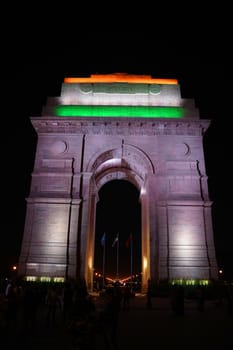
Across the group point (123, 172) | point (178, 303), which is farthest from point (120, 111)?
point (178, 303)

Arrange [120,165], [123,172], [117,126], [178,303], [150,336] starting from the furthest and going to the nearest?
[123,172] → [120,165] → [117,126] → [178,303] → [150,336]

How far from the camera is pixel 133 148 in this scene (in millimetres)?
29391

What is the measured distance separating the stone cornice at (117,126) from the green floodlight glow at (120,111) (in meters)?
1.33

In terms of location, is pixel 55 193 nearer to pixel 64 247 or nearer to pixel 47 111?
pixel 64 247

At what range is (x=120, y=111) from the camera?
102 ft

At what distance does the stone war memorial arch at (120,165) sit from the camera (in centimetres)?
2541

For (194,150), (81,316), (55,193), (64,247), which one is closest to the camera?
(81,316)

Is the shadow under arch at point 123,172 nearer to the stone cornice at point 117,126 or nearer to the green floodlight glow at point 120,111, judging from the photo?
the stone cornice at point 117,126

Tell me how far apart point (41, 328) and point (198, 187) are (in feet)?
64.8

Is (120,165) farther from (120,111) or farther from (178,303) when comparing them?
(178,303)

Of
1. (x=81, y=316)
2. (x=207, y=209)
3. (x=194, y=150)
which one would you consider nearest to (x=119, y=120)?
(x=194, y=150)

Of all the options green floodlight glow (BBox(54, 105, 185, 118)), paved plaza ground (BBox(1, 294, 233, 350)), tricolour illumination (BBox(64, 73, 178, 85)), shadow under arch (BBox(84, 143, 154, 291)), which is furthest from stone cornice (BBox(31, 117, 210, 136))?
paved plaza ground (BBox(1, 294, 233, 350))

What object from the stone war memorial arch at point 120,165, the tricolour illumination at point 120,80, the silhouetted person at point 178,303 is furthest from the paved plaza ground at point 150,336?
the tricolour illumination at point 120,80

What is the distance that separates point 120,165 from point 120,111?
601 cm
